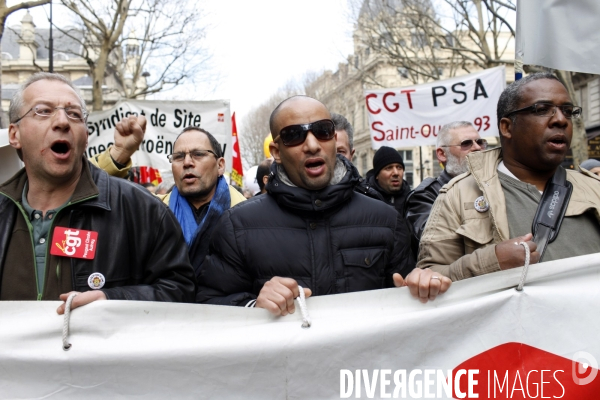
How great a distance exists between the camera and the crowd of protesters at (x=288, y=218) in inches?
88.7

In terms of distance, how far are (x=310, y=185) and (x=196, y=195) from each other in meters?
1.64

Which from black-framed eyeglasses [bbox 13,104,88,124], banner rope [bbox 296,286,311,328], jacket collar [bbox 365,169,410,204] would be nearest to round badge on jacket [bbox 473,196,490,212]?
banner rope [bbox 296,286,311,328]

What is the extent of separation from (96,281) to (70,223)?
237mm

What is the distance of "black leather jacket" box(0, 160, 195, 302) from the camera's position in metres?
2.25

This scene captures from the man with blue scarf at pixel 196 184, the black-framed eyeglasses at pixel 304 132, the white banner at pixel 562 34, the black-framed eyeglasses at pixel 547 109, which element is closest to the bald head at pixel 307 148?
the black-framed eyeglasses at pixel 304 132

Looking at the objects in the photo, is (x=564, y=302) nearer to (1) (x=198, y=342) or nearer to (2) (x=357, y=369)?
(2) (x=357, y=369)

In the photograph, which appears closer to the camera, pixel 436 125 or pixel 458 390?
pixel 458 390

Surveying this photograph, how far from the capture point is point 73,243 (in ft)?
7.36

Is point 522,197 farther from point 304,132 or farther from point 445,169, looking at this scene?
point 445,169

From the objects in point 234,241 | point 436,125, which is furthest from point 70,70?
point 234,241

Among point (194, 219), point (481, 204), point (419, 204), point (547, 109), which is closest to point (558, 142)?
point (547, 109)

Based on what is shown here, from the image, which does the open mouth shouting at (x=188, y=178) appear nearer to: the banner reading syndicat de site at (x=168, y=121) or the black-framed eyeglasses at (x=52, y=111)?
the black-framed eyeglasses at (x=52, y=111)

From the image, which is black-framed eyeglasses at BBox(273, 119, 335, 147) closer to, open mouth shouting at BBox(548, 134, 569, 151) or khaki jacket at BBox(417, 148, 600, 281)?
khaki jacket at BBox(417, 148, 600, 281)

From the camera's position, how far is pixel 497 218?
2.28 meters
